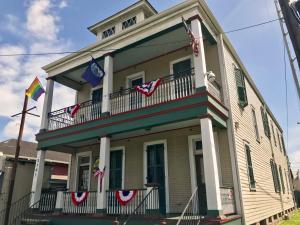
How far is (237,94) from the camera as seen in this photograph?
11.0m

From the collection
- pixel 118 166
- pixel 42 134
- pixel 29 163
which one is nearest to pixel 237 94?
pixel 118 166

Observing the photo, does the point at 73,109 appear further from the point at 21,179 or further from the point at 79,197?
the point at 21,179

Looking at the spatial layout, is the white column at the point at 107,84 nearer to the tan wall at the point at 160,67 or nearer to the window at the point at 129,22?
the tan wall at the point at 160,67

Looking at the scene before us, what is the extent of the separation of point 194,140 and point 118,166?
12.2 feet

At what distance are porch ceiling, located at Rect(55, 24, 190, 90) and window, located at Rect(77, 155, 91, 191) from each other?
4.16m

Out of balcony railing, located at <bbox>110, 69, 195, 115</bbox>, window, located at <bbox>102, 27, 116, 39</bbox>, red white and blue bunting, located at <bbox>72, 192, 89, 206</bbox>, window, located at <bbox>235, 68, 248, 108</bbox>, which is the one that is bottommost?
red white and blue bunting, located at <bbox>72, 192, 89, 206</bbox>

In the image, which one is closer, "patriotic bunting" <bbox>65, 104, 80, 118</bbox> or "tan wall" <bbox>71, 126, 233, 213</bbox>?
"tan wall" <bbox>71, 126, 233, 213</bbox>

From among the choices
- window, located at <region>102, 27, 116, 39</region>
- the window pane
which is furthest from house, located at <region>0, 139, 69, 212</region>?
the window pane

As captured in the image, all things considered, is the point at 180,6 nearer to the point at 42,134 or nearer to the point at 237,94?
the point at 237,94

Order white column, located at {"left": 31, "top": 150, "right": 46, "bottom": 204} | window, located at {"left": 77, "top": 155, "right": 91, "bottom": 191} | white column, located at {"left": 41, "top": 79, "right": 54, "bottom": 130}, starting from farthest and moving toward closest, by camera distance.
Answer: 1. window, located at {"left": 77, "top": 155, "right": 91, "bottom": 191}
2. white column, located at {"left": 41, "top": 79, "right": 54, "bottom": 130}
3. white column, located at {"left": 31, "top": 150, "right": 46, "bottom": 204}

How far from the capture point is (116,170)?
11367 mm

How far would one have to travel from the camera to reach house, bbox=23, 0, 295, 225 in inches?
316

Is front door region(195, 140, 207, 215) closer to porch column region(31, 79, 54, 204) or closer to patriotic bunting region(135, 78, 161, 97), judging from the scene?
patriotic bunting region(135, 78, 161, 97)

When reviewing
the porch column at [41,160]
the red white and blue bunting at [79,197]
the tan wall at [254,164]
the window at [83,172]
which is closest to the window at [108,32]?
the porch column at [41,160]
